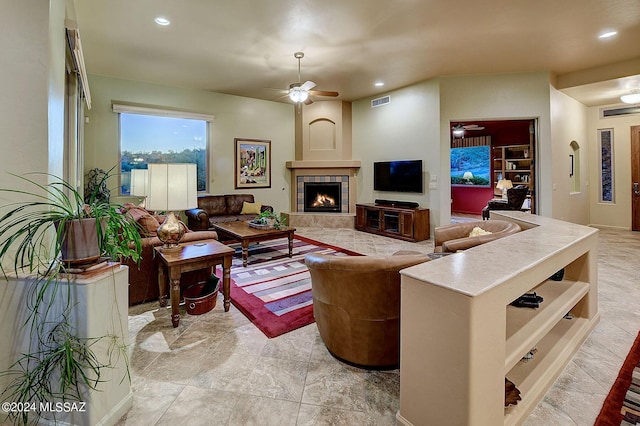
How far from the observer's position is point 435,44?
14.4 feet

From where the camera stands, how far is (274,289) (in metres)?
3.47

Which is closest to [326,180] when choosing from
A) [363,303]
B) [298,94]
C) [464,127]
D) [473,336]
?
[298,94]

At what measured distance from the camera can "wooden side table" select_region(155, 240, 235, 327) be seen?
2.59 m

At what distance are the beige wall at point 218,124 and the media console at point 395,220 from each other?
210 centimetres

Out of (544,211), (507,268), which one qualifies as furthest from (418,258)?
(544,211)

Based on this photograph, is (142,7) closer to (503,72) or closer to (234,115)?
(234,115)

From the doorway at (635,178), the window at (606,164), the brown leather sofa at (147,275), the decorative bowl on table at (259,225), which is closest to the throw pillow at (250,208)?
the decorative bowl on table at (259,225)

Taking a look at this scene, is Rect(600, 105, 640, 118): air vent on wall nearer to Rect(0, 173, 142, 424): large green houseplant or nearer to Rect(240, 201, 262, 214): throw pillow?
Rect(240, 201, 262, 214): throw pillow

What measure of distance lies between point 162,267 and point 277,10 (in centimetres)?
307

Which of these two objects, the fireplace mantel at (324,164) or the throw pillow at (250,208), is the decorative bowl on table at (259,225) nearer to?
the throw pillow at (250,208)

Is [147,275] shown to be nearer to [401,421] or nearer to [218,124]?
[401,421]

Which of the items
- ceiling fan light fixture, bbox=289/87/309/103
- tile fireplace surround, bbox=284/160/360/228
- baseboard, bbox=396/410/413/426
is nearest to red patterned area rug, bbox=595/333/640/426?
baseboard, bbox=396/410/413/426

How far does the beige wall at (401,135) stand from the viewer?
594cm

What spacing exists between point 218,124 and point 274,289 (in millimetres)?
4681
